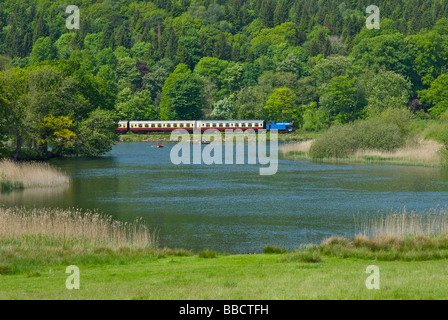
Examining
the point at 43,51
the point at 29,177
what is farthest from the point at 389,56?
the point at 43,51

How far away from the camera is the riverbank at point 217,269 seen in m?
13.8

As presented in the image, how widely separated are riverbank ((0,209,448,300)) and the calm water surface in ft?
14.0

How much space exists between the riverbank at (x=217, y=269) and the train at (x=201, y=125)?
9597cm

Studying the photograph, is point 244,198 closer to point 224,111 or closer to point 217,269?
point 217,269

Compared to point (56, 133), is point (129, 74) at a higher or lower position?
higher

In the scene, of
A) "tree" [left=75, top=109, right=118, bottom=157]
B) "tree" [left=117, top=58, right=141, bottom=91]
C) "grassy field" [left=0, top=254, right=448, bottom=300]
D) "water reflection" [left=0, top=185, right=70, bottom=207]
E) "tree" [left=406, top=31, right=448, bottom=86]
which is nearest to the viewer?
"grassy field" [left=0, top=254, right=448, bottom=300]

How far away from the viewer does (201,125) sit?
125m

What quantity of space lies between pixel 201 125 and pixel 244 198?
3346 inches

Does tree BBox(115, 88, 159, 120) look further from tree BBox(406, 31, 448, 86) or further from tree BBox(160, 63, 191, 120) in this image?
tree BBox(406, 31, 448, 86)

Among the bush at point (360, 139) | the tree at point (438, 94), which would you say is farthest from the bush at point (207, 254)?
the tree at point (438, 94)

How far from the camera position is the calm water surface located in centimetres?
2827

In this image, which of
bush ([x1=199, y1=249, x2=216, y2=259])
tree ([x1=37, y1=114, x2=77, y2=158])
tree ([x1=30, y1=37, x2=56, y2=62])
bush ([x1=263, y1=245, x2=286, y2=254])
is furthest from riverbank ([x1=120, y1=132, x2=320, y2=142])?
bush ([x1=199, y1=249, x2=216, y2=259])

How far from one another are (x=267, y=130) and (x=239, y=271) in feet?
341
